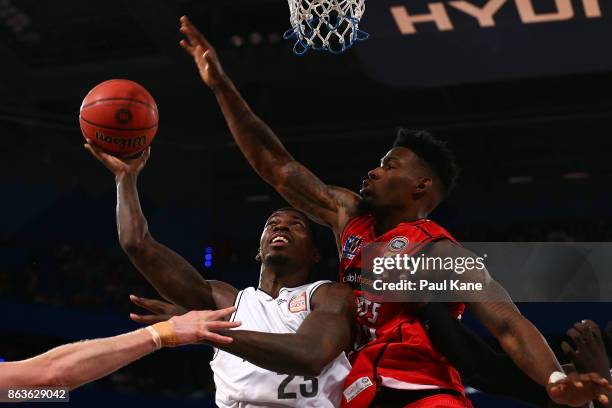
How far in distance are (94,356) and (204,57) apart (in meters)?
1.99

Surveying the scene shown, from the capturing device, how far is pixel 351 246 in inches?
156

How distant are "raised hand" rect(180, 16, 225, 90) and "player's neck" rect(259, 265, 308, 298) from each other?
3.14 feet

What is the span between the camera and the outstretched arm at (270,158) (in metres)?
4.25

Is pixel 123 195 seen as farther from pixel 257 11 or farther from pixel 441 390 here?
pixel 257 11

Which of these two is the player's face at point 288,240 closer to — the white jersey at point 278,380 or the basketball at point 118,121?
the white jersey at point 278,380

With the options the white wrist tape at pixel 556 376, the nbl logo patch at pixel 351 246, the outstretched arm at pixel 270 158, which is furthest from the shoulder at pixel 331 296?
the white wrist tape at pixel 556 376

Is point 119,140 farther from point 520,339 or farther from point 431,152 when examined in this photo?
point 520,339

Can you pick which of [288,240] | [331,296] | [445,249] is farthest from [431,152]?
[331,296]

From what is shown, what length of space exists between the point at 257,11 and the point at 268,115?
190cm

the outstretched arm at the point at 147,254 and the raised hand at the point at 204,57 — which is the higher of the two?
the raised hand at the point at 204,57

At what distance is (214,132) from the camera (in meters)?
14.2

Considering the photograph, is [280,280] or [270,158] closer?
[280,280]

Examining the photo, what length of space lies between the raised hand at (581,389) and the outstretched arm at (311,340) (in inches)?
34.6

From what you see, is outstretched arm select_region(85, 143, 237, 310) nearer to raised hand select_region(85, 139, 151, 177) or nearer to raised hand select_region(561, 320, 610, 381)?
raised hand select_region(85, 139, 151, 177)
